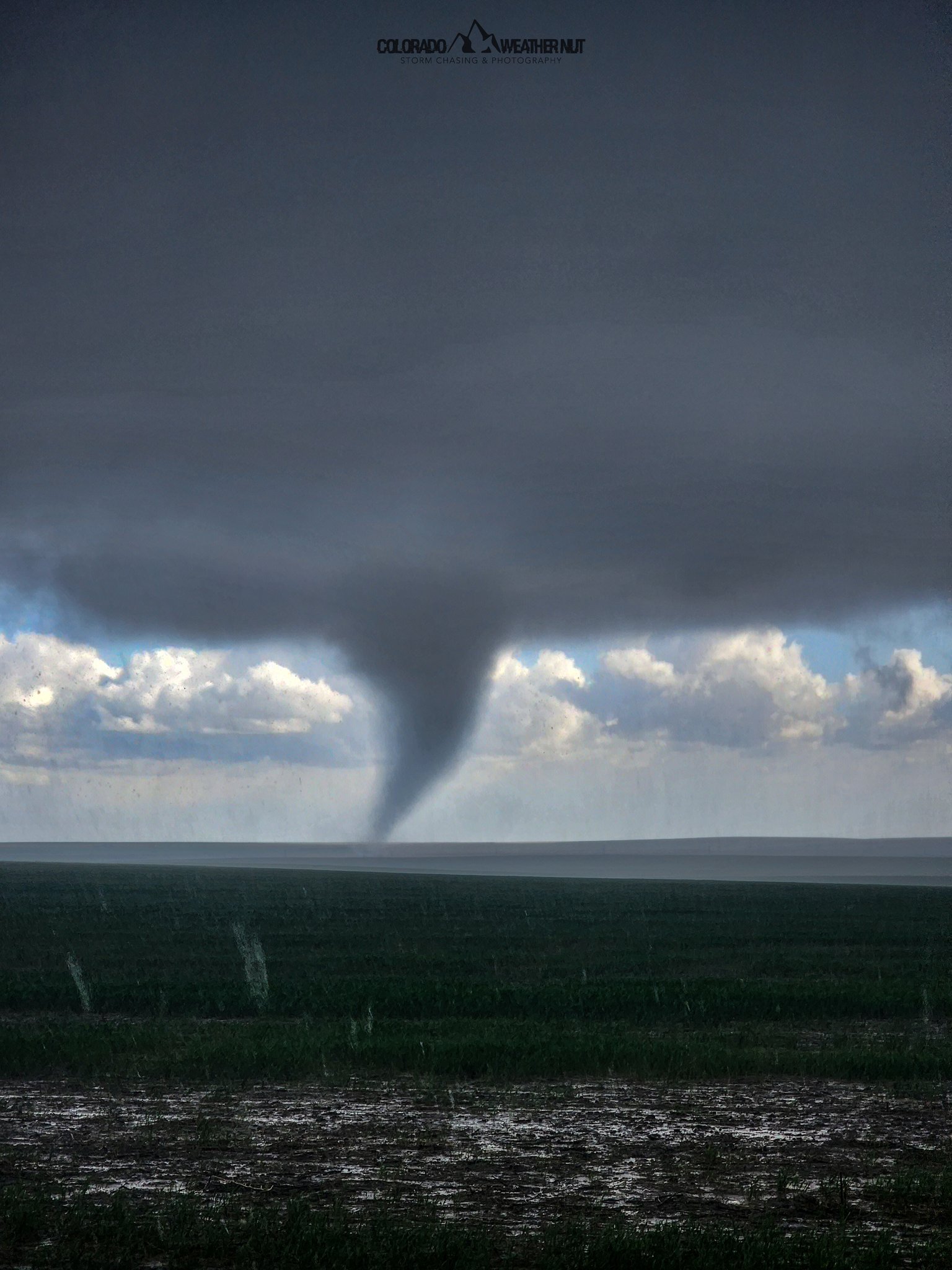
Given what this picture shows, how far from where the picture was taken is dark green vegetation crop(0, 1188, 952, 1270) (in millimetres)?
11867

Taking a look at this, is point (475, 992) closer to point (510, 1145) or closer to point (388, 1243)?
point (510, 1145)

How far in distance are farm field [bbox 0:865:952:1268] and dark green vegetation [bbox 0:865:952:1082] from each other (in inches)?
6.1

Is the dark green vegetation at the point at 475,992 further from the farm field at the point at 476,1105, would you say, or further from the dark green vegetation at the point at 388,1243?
the dark green vegetation at the point at 388,1243

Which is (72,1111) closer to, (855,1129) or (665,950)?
(855,1129)

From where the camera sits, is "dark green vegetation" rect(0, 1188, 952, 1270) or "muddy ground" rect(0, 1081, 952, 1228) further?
"muddy ground" rect(0, 1081, 952, 1228)

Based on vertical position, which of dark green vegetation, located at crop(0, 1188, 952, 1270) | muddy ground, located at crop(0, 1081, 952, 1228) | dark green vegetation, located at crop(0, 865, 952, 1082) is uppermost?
dark green vegetation, located at crop(0, 1188, 952, 1270)

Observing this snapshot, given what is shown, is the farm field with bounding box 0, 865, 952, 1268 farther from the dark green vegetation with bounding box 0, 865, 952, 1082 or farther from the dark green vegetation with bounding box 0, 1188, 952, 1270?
the dark green vegetation with bounding box 0, 865, 952, 1082

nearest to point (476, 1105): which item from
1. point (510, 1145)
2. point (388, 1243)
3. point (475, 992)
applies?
point (510, 1145)

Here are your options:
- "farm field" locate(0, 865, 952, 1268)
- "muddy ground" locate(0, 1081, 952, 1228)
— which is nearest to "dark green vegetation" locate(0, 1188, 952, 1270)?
"farm field" locate(0, 865, 952, 1268)

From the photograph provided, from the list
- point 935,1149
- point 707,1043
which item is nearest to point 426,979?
point 707,1043

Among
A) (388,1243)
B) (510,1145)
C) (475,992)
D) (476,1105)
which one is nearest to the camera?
(388,1243)

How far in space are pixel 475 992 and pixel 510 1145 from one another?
17.5 meters

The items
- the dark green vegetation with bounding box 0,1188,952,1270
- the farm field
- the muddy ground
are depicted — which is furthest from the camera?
the muddy ground

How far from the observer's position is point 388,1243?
40.5 feet
